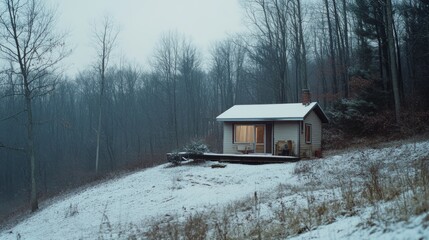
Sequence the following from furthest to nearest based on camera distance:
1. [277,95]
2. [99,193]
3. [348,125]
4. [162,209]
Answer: [277,95]
[348,125]
[99,193]
[162,209]

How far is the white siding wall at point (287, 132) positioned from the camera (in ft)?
64.3

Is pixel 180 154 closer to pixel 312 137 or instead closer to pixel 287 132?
pixel 287 132

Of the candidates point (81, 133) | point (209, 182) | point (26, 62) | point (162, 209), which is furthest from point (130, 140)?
point (162, 209)

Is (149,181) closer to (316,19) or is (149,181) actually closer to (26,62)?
(26,62)

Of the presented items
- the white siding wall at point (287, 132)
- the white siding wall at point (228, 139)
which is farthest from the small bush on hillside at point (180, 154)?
the white siding wall at point (287, 132)

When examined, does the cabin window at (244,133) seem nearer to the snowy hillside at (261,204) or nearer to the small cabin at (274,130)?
the small cabin at (274,130)

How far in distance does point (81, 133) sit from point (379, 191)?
4817 centimetres

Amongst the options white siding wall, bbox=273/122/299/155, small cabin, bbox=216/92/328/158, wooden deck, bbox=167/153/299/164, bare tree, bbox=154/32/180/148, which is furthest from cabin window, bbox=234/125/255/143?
bare tree, bbox=154/32/180/148

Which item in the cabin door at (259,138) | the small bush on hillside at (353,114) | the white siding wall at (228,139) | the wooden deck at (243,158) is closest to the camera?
the wooden deck at (243,158)

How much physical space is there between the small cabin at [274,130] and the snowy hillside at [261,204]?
361 cm

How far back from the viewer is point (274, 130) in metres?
20.2

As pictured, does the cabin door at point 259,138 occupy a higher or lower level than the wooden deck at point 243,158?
higher

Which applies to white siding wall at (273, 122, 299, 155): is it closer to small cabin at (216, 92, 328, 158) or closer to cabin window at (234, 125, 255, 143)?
small cabin at (216, 92, 328, 158)

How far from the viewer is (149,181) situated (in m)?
15.7
